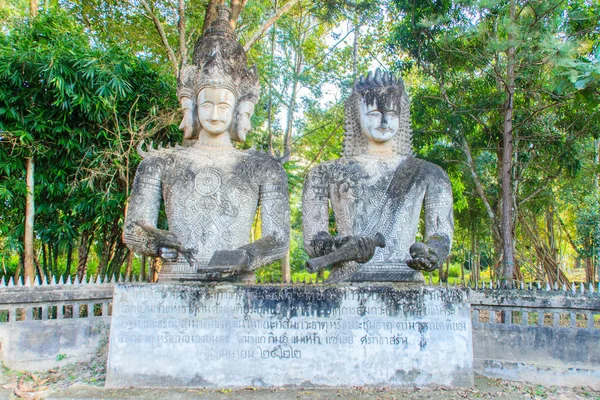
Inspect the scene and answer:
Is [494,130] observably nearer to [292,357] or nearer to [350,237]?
[350,237]

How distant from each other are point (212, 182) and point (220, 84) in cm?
129

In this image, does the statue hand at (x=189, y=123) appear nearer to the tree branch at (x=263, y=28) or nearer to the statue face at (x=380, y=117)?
the statue face at (x=380, y=117)

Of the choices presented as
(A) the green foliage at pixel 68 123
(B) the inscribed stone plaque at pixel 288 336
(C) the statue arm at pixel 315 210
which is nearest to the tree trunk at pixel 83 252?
(A) the green foliage at pixel 68 123

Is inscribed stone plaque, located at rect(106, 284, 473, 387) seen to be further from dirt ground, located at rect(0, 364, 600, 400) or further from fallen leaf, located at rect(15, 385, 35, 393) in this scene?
fallen leaf, located at rect(15, 385, 35, 393)

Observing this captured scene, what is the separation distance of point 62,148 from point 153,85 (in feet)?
6.97

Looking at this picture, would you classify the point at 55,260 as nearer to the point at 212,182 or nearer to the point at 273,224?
the point at 212,182

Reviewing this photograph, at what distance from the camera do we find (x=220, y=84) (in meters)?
6.38

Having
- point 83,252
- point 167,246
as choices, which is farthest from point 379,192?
point 83,252

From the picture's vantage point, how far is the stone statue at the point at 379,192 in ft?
19.1

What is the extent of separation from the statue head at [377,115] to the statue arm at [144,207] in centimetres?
253

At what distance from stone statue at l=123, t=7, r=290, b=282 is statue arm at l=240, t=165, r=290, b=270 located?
12mm

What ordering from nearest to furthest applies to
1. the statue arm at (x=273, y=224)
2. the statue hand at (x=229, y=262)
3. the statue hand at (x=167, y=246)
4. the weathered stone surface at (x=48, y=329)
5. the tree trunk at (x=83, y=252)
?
the statue hand at (x=229, y=262)
the statue hand at (x=167, y=246)
the statue arm at (x=273, y=224)
the weathered stone surface at (x=48, y=329)
the tree trunk at (x=83, y=252)

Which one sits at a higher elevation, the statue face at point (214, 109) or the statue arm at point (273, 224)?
the statue face at point (214, 109)

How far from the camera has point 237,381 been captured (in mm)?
4781
